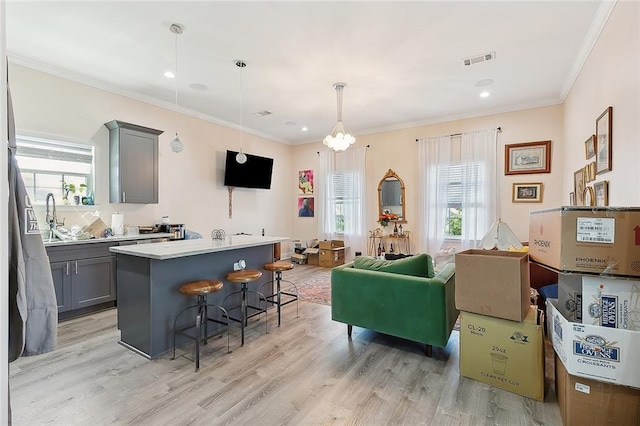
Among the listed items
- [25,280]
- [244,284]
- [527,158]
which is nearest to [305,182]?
[527,158]

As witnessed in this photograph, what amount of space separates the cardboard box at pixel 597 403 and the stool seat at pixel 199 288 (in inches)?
103

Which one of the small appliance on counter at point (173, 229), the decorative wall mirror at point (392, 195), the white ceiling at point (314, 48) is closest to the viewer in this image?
the white ceiling at point (314, 48)

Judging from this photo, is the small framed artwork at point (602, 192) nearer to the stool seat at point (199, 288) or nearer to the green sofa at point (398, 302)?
the green sofa at point (398, 302)

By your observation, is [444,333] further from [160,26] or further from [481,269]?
[160,26]

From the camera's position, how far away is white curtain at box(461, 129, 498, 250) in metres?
5.30

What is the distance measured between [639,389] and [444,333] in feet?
3.81

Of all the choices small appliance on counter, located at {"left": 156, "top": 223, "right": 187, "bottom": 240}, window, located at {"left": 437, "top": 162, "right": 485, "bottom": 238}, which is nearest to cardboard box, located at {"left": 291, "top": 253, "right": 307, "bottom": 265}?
small appliance on counter, located at {"left": 156, "top": 223, "right": 187, "bottom": 240}

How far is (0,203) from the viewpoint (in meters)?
0.86

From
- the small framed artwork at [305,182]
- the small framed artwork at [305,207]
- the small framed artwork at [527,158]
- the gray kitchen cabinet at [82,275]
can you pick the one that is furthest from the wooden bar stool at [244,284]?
the small framed artwork at [527,158]

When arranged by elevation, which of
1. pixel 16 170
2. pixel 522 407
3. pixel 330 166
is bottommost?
pixel 522 407

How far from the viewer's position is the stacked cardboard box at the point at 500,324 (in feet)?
6.88

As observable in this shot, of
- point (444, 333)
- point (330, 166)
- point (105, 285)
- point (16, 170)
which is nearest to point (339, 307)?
point (444, 333)

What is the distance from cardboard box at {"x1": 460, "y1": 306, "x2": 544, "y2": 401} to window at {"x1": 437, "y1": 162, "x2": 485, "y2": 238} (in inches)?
138

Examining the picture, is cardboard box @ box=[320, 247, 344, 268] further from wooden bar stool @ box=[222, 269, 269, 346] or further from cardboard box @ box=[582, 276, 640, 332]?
cardboard box @ box=[582, 276, 640, 332]
